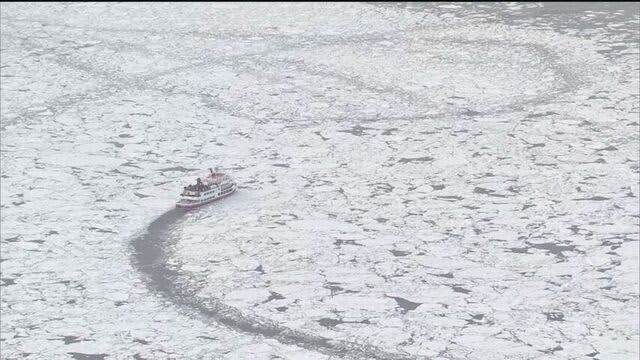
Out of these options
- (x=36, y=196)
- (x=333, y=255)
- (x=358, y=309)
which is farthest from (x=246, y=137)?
(x=358, y=309)

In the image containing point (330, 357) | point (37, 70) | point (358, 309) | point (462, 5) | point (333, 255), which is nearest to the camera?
point (330, 357)

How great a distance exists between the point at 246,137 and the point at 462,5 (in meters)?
4.60

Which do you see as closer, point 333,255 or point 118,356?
point 118,356

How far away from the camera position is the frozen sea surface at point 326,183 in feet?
21.5

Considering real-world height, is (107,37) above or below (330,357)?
above

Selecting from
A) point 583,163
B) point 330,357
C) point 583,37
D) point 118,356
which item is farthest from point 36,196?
point 583,37

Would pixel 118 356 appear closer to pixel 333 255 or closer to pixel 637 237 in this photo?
pixel 333 255

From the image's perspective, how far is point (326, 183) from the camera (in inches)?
339

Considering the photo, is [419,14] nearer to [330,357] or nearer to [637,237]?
[637,237]

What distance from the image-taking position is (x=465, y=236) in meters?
7.66

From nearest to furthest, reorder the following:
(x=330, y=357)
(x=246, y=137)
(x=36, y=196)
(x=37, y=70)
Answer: (x=330, y=357), (x=36, y=196), (x=246, y=137), (x=37, y=70)

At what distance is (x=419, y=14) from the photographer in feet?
42.9

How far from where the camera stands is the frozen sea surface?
656 cm

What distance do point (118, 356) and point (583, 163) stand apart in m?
3.96
